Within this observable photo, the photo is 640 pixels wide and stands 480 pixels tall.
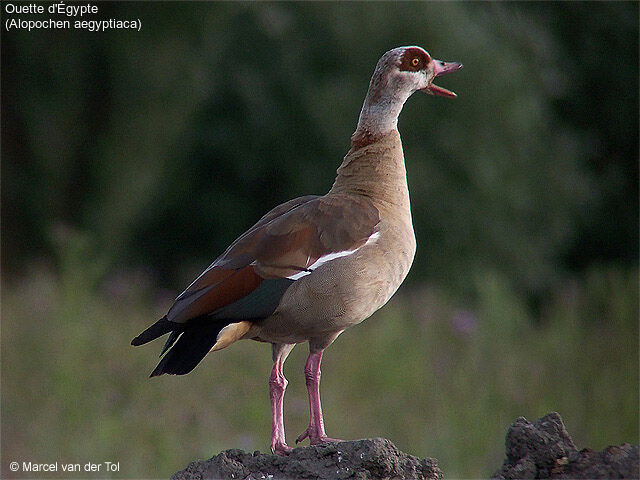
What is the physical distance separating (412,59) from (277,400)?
176 centimetres

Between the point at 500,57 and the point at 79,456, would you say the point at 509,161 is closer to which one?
the point at 500,57

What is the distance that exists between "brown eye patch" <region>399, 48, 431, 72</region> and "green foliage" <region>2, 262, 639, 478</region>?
3022 mm

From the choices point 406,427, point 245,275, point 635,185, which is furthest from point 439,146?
point 245,275

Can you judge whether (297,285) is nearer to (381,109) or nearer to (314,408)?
(314,408)

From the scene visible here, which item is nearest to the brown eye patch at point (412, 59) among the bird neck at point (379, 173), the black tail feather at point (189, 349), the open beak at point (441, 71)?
the open beak at point (441, 71)

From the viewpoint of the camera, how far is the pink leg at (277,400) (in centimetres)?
410

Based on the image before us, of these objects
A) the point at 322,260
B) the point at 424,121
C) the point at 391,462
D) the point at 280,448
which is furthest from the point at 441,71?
the point at 424,121

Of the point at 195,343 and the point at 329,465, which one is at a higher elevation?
the point at 195,343

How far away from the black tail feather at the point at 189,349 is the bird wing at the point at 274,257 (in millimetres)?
59

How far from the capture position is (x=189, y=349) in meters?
4.04

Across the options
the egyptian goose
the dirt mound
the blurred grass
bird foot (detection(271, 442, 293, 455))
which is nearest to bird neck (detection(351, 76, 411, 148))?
the egyptian goose

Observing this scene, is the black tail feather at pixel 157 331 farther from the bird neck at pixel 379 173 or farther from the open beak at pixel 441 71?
the open beak at pixel 441 71

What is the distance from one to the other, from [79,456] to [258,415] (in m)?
1.25

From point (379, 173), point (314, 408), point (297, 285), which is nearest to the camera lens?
point (297, 285)
